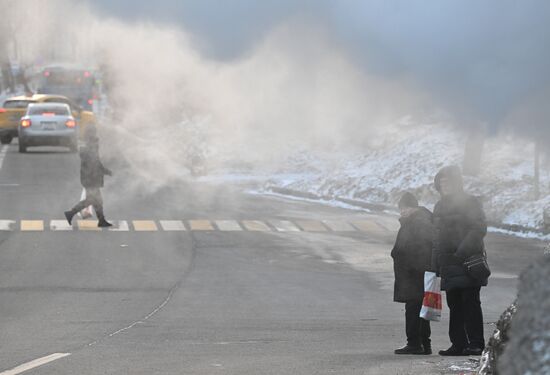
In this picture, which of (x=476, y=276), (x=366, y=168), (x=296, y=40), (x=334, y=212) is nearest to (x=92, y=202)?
(x=334, y=212)

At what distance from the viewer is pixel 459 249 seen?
414 inches

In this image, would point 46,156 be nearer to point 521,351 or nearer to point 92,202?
point 92,202

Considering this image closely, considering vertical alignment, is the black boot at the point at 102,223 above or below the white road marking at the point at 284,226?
above

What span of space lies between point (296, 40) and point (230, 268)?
3271mm

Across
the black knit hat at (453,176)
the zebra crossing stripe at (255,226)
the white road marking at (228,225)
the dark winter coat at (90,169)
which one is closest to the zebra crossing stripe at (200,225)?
the white road marking at (228,225)

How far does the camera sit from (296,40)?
1609 centimetres

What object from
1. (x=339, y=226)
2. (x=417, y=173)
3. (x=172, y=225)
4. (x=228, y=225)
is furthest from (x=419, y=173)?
(x=172, y=225)

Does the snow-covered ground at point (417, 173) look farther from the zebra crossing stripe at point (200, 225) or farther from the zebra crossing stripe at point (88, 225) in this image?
the zebra crossing stripe at point (88, 225)

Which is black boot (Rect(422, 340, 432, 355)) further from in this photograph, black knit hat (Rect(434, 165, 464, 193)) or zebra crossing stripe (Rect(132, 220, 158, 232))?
zebra crossing stripe (Rect(132, 220, 158, 232))

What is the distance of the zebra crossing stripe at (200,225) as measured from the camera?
22406mm

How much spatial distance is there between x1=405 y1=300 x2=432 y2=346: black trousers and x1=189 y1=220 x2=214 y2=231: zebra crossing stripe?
37.8ft

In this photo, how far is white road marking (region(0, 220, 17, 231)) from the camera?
21.9 metres

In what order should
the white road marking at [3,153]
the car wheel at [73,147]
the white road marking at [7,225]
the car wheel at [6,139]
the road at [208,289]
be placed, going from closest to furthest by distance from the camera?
1. the road at [208,289]
2. the white road marking at [7,225]
3. the white road marking at [3,153]
4. the car wheel at [73,147]
5. the car wheel at [6,139]

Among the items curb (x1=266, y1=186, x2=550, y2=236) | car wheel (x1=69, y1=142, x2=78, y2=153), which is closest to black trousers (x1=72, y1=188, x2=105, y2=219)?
curb (x1=266, y1=186, x2=550, y2=236)
